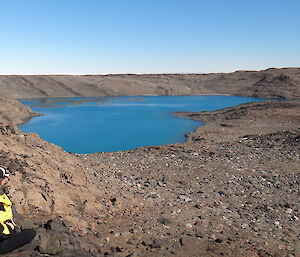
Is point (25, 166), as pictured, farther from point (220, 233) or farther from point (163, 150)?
point (163, 150)

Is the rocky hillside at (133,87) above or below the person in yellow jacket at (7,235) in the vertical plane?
above

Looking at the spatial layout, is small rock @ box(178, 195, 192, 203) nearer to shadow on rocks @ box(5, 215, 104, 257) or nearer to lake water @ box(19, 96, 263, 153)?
shadow on rocks @ box(5, 215, 104, 257)

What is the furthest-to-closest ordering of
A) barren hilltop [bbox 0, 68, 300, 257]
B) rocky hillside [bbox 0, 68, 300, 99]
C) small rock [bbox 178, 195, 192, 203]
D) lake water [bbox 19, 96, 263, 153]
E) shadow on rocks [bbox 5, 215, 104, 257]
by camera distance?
1. rocky hillside [bbox 0, 68, 300, 99]
2. lake water [bbox 19, 96, 263, 153]
3. small rock [bbox 178, 195, 192, 203]
4. barren hilltop [bbox 0, 68, 300, 257]
5. shadow on rocks [bbox 5, 215, 104, 257]

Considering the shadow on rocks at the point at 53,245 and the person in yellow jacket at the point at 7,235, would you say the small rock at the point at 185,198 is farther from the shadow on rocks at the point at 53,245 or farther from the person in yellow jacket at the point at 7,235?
the person in yellow jacket at the point at 7,235

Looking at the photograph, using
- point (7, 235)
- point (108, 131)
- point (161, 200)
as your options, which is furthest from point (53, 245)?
point (108, 131)

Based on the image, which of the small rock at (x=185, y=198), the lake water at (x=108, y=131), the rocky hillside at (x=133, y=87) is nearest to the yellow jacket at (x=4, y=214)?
the small rock at (x=185, y=198)

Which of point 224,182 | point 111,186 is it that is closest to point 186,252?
point 111,186

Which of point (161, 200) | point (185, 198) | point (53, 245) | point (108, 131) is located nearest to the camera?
point (53, 245)

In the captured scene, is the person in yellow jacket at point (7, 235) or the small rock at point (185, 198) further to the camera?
the small rock at point (185, 198)

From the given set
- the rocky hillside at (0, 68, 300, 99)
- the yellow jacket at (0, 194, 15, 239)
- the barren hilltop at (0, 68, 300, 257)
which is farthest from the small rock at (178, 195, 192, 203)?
the rocky hillside at (0, 68, 300, 99)

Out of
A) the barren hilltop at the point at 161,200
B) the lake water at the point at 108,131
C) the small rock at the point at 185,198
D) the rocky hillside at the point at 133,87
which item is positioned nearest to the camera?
the barren hilltop at the point at 161,200

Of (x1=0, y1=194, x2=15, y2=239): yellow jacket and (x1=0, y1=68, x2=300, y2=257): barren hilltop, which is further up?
(x1=0, y1=194, x2=15, y2=239): yellow jacket

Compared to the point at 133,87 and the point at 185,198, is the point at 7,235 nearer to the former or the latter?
the point at 185,198

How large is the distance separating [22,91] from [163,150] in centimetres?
8742
